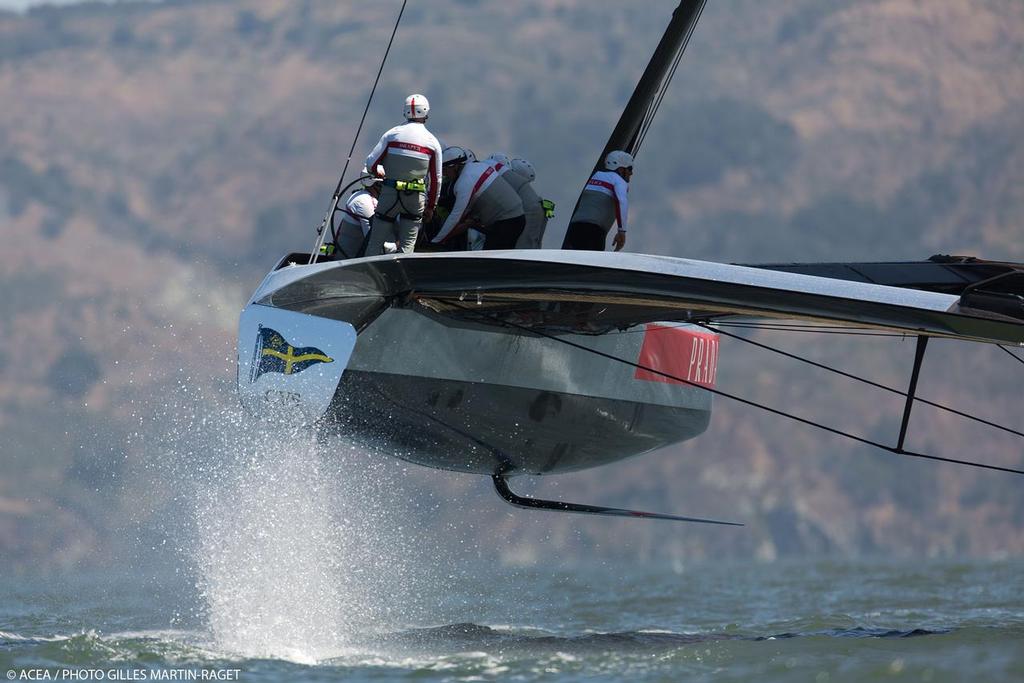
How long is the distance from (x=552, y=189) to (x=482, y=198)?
71286 mm

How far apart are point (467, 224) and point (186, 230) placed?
6160 centimetres

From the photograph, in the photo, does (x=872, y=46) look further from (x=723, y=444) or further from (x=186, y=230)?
(x=186, y=230)

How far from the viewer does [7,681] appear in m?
5.44

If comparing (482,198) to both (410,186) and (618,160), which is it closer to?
(410,186)

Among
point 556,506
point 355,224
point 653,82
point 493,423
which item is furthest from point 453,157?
point 653,82

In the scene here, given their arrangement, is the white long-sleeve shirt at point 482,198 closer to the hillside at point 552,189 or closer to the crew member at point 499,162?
the crew member at point 499,162

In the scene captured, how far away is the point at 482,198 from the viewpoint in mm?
7219

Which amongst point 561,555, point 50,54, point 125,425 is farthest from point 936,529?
point 50,54

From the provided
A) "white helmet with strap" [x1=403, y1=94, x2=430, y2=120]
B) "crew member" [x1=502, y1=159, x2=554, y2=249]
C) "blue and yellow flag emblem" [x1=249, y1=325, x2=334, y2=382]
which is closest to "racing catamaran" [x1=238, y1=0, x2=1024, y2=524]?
"blue and yellow flag emblem" [x1=249, y1=325, x2=334, y2=382]

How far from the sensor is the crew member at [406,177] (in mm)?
6602

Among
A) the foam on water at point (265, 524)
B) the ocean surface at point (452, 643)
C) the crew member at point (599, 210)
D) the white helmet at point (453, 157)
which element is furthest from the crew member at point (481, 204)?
the ocean surface at point (452, 643)

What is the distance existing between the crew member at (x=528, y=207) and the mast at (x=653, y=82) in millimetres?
1567

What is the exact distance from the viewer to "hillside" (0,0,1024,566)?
56.4m

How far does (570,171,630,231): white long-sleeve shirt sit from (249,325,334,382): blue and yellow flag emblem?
203cm
